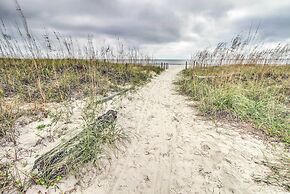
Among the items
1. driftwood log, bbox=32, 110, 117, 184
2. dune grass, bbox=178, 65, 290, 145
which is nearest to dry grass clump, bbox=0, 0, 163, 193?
driftwood log, bbox=32, 110, 117, 184

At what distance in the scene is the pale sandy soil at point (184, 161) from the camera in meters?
2.01

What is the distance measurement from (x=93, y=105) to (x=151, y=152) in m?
1.94

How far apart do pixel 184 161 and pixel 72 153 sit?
1407 mm

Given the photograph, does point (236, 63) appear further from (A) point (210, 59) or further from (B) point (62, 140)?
(B) point (62, 140)

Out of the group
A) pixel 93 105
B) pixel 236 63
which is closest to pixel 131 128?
pixel 93 105

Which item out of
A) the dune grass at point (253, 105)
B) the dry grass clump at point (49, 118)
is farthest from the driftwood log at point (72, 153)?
the dune grass at point (253, 105)

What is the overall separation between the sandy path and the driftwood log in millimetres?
332

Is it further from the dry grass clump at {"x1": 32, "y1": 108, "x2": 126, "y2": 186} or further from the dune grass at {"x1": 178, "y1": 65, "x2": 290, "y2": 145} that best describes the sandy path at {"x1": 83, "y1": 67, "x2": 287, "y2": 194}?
the dune grass at {"x1": 178, "y1": 65, "x2": 290, "y2": 145}

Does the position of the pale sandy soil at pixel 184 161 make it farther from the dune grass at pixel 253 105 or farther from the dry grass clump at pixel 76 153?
the dune grass at pixel 253 105

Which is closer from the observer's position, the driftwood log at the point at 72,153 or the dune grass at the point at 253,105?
the driftwood log at the point at 72,153

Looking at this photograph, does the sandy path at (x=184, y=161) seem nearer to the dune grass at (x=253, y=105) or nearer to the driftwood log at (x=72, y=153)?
the driftwood log at (x=72, y=153)

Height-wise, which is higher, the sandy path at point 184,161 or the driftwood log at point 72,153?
the driftwood log at point 72,153

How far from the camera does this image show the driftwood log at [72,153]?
6.55ft

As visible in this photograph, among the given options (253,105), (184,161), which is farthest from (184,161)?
(253,105)
